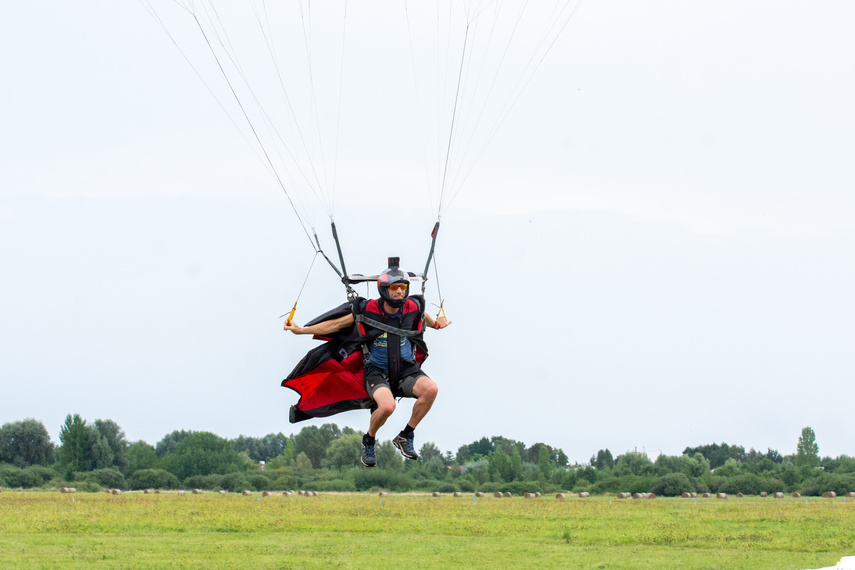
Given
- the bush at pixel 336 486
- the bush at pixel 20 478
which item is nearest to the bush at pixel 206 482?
the bush at pixel 336 486

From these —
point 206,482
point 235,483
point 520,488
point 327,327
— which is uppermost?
point 327,327

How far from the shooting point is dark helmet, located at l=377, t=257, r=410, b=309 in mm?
12727

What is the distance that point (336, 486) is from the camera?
76.5 m

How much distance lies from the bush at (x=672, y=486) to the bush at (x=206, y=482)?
35.2 m

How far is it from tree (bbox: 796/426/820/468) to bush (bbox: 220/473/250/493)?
66.4 metres

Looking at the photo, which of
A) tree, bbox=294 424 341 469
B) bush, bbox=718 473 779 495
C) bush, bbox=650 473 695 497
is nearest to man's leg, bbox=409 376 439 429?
bush, bbox=650 473 695 497

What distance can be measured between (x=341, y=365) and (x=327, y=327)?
2.69 feet

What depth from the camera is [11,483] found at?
3221 inches

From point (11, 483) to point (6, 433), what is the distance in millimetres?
22425

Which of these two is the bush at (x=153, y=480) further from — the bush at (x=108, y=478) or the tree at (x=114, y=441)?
the tree at (x=114, y=441)

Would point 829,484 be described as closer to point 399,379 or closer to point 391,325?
point 399,379

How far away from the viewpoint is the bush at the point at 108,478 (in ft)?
280

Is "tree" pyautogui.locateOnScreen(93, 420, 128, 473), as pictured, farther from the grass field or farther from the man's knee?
the man's knee

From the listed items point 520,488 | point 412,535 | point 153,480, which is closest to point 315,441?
point 153,480
